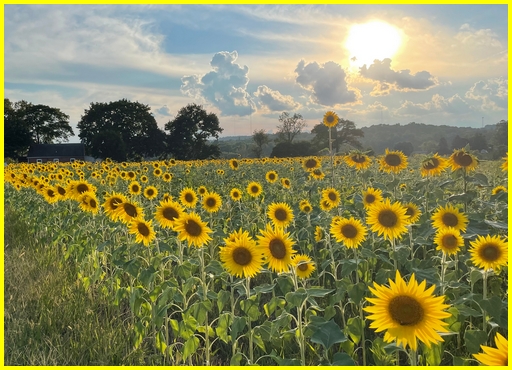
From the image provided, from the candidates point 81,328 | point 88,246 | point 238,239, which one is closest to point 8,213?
point 88,246

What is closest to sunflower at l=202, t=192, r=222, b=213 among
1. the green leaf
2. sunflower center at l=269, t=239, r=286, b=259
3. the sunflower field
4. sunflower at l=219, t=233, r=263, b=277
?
the sunflower field

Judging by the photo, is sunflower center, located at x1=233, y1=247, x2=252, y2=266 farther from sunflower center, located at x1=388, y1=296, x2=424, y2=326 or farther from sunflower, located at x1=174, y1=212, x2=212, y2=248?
sunflower center, located at x1=388, y1=296, x2=424, y2=326

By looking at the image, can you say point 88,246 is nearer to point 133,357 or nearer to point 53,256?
point 53,256

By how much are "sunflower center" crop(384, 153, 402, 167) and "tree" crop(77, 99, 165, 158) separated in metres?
55.0

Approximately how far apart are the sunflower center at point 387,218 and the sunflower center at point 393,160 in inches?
110

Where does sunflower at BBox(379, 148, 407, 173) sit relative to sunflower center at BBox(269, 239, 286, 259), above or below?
above

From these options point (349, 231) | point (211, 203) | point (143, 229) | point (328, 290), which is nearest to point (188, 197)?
point (211, 203)

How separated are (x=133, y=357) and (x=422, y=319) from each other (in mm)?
2514

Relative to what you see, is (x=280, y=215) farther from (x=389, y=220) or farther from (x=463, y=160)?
(x=463, y=160)

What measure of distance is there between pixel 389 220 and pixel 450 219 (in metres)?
0.71

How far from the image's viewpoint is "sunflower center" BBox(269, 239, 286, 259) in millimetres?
3154

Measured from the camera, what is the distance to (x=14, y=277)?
5574 mm

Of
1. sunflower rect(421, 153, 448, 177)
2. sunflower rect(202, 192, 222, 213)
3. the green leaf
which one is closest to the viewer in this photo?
the green leaf

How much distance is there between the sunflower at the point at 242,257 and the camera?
10.6 ft
